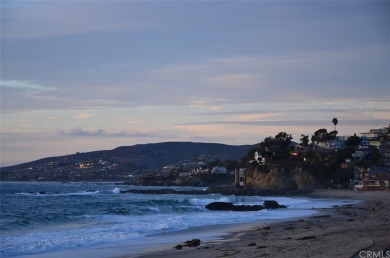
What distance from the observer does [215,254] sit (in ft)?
53.7

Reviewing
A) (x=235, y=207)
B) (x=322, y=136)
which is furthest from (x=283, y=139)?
(x=235, y=207)

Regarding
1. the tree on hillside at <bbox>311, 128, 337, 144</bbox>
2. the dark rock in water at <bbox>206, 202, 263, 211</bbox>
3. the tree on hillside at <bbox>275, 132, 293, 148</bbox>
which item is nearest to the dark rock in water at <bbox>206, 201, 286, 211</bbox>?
the dark rock in water at <bbox>206, 202, 263, 211</bbox>

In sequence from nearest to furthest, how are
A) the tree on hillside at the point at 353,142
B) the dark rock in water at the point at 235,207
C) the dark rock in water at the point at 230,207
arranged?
the dark rock in water at the point at 230,207 → the dark rock in water at the point at 235,207 → the tree on hillside at the point at 353,142

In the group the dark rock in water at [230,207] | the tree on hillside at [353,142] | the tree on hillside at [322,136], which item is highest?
the tree on hillside at [322,136]

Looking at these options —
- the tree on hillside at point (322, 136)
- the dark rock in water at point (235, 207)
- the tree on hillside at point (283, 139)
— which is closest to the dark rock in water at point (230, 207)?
the dark rock in water at point (235, 207)

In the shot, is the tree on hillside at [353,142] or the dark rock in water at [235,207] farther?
the tree on hillside at [353,142]

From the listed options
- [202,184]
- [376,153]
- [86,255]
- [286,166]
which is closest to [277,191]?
[286,166]

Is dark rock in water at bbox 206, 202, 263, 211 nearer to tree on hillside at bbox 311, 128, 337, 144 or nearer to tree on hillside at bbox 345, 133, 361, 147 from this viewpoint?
tree on hillside at bbox 345, 133, 361, 147

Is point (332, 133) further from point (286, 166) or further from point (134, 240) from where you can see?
point (134, 240)

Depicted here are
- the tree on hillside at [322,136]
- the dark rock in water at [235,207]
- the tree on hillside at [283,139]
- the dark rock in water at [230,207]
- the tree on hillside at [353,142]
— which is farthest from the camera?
the tree on hillside at [322,136]

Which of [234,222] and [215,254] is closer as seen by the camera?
[215,254]

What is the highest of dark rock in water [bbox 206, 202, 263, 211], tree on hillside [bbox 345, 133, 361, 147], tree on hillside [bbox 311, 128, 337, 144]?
tree on hillside [bbox 311, 128, 337, 144]

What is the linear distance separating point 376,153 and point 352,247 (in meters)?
87.6

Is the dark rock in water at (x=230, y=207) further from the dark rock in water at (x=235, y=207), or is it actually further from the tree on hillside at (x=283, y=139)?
the tree on hillside at (x=283, y=139)
